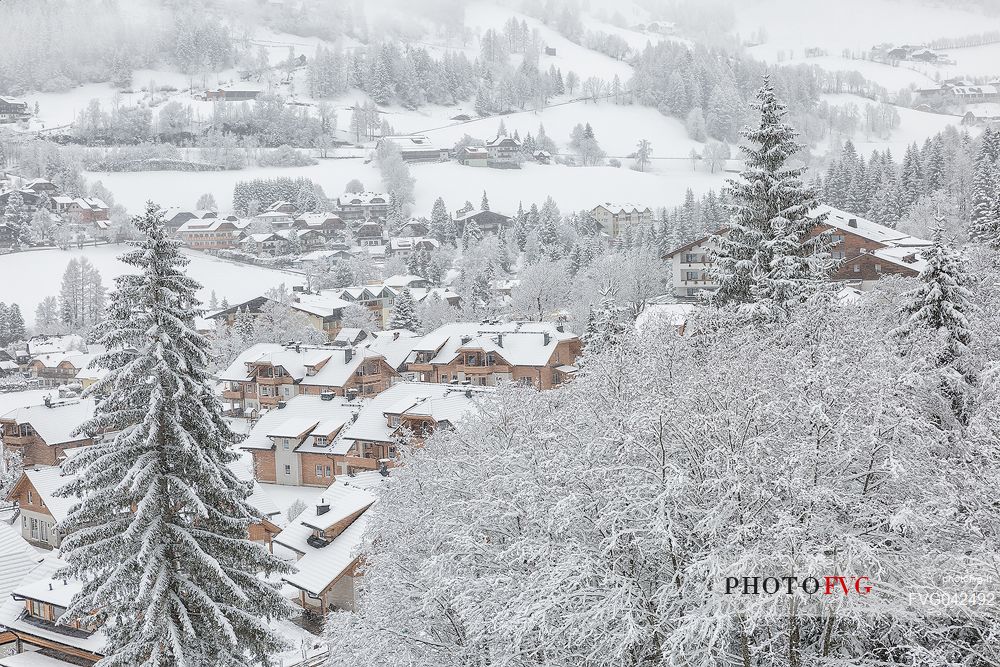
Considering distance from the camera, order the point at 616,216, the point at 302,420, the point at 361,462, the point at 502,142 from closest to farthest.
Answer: the point at 361,462, the point at 302,420, the point at 616,216, the point at 502,142

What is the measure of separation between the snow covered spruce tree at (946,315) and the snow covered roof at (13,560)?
2909 centimetres

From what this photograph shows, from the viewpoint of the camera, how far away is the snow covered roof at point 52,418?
50.9 metres

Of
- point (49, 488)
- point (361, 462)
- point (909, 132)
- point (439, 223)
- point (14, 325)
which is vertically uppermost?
point (909, 132)

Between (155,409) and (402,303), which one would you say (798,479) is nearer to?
(155,409)

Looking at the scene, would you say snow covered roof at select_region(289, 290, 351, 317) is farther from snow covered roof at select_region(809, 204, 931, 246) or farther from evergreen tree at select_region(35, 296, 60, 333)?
snow covered roof at select_region(809, 204, 931, 246)

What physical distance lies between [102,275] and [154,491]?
354 feet

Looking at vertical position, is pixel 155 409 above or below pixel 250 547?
above

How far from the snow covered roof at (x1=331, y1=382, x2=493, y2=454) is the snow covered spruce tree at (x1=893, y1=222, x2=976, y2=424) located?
27586 millimetres

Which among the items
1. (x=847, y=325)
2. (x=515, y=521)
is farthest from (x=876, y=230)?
(x=515, y=521)

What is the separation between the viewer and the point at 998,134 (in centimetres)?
Answer: 7912

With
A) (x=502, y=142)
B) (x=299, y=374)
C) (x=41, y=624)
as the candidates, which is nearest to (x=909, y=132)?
(x=502, y=142)

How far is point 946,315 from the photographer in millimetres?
17703

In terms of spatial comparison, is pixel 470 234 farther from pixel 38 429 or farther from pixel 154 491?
pixel 154 491

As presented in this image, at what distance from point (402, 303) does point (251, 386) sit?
24227 millimetres
